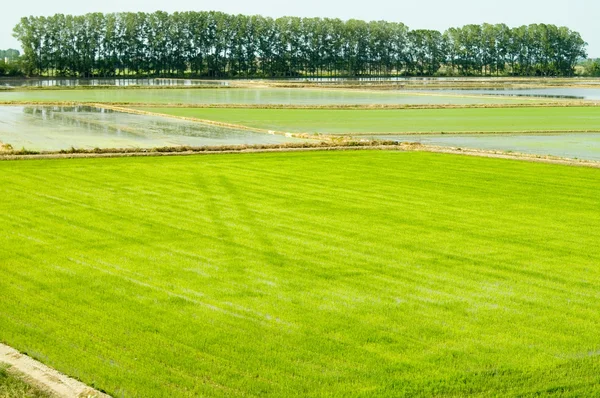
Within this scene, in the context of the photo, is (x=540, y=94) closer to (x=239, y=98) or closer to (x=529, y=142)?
(x=239, y=98)

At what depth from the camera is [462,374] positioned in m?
8.61

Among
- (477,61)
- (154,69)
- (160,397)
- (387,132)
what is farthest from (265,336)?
(477,61)

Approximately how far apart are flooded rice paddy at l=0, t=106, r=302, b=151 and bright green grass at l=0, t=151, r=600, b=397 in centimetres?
1085

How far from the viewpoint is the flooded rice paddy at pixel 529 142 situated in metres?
30.7

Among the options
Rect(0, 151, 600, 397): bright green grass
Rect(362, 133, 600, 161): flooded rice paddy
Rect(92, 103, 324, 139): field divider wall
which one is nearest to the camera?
Rect(0, 151, 600, 397): bright green grass

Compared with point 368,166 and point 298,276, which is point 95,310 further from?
point 368,166

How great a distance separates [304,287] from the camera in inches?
454

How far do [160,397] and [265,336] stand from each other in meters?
1.94

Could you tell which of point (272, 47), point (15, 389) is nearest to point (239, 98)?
point (15, 389)

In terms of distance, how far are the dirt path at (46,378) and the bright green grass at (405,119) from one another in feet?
98.2

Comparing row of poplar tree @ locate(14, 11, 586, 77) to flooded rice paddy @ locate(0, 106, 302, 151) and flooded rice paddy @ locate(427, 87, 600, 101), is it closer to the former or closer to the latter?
flooded rice paddy @ locate(427, 87, 600, 101)

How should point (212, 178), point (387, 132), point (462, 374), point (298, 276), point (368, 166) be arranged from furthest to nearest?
point (387, 132) → point (368, 166) → point (212, 178) → point (298, 276) → point (462, 374)

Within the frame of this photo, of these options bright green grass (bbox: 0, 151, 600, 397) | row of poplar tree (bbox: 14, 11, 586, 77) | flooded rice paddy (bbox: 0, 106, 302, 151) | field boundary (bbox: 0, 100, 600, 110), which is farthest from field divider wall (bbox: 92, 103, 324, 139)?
row of poplar tree (bbox: 14, 11, 586, 77)

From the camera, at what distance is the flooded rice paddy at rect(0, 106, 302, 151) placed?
3109cm
